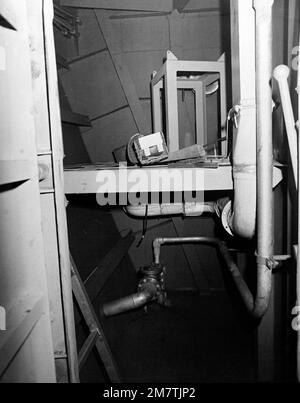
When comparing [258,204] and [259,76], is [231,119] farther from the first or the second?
[258,204]

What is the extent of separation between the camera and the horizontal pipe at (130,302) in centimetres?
229

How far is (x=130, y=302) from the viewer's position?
7.87 ft

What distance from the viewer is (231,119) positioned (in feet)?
4.57

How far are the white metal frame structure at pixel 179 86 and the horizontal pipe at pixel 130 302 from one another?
1.19 metres

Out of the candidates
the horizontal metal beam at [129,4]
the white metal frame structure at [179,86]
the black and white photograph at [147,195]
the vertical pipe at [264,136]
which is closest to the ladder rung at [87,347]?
the black and white photograph at [147,195]

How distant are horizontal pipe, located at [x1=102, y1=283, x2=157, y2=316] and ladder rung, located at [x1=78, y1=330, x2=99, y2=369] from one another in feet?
2.32

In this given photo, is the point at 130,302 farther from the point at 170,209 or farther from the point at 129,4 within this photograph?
the point at 129,4

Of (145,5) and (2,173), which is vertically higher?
(145,5)

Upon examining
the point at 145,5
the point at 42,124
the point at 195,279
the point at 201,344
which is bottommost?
the point at 201,344

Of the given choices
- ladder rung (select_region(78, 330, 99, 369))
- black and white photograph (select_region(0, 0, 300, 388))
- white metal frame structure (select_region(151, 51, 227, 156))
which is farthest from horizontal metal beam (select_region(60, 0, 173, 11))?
ladder rung (select_region(78, 330, 99, 369))

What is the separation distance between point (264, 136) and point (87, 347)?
121 centimetres

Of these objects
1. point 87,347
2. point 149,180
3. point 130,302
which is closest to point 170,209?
point 130,302
